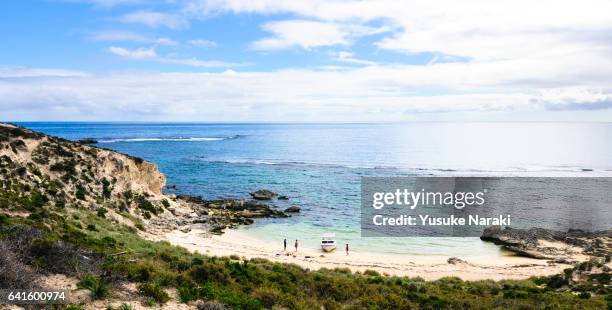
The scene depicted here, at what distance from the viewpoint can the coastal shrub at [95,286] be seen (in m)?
13.6

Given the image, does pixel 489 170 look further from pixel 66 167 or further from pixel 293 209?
pixel 66 167

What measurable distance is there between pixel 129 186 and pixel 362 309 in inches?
1305

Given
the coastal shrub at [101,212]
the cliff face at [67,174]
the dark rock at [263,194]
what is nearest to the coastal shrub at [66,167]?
the cliff face at [67,174]

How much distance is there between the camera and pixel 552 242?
140 ft

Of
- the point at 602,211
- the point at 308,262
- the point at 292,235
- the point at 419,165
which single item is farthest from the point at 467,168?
the point at 308,262

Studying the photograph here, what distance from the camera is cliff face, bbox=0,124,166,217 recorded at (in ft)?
115

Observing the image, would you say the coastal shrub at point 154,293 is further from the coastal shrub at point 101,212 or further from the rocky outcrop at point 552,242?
the rocky outcrop at point 552,242

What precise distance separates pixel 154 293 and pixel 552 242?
132 feet

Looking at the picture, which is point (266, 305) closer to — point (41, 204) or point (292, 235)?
point (41, 204)

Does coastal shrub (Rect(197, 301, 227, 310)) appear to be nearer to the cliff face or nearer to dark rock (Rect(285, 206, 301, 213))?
the cliff face

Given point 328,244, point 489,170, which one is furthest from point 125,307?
point 489,170

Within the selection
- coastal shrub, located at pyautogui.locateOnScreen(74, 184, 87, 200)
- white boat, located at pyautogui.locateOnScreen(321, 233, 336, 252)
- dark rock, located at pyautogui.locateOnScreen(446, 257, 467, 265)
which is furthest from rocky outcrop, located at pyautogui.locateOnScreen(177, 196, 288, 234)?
dark rock, located at pyautogui.locateOnScreen(446, 257, 467, 265)

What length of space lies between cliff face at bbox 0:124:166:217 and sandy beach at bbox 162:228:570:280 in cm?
675

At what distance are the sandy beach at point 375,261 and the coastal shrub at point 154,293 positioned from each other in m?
18.6
